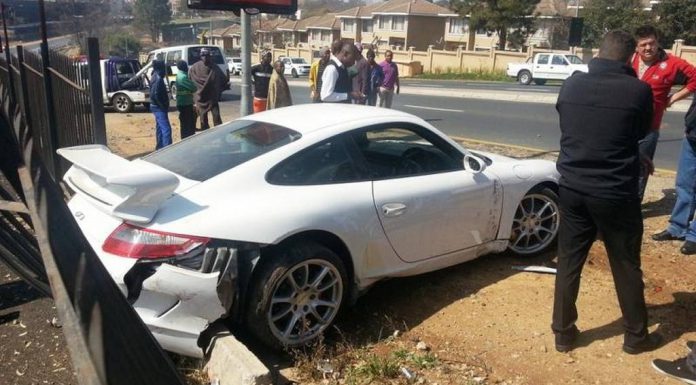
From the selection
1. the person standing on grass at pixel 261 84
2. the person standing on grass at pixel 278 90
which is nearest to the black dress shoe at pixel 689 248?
the person standing on grass at pixel 278 90

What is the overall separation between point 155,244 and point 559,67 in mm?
33414

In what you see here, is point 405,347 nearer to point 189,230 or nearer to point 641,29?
point 189,230

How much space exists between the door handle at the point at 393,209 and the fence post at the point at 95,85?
11.6 feet

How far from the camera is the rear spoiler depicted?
328cm

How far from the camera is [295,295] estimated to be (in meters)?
3.63

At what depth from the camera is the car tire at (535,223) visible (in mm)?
4891

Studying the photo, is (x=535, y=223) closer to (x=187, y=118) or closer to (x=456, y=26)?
(x=187, y=118)

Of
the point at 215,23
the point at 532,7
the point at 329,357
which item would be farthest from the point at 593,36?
the point at 215,23

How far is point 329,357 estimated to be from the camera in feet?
11.8

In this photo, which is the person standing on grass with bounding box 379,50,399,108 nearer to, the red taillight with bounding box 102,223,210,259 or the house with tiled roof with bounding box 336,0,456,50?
the red taillight with bounding box 102,223,210,259

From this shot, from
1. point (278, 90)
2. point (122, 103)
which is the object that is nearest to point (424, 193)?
point (278, 90)

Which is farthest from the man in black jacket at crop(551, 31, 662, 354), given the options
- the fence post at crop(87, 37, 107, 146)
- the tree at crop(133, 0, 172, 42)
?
the tree at crop(133, 0, 172, 42)

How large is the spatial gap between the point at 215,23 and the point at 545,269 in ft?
412

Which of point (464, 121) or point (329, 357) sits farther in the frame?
point (464, 121)
